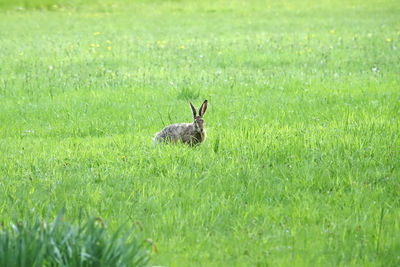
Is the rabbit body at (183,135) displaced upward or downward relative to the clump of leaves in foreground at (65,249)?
downward

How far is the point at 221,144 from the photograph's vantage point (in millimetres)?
7027

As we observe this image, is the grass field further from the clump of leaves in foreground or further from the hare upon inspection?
the clump of leaves in foreground

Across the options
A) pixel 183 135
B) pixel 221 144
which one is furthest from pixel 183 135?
pixel 221 144

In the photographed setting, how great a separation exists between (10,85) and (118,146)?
5233 mm

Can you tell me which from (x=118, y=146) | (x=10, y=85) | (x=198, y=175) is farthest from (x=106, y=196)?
(x=10, y=85)

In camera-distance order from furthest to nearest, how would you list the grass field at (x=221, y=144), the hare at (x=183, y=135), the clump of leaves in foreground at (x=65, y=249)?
the hare at (x=183, y=135)
the grass field at (x=221, y=144)
the clump of leaves in foreground at (x=65, y=249)

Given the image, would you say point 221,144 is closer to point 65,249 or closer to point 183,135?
point 183,135

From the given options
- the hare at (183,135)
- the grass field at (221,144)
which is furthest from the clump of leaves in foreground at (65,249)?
the hare at (183,135)

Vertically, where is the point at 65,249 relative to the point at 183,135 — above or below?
above

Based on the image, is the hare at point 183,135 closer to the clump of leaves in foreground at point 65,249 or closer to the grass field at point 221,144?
the grass field at point 221,144

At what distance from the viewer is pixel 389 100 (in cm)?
940

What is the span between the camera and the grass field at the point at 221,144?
4.59 m

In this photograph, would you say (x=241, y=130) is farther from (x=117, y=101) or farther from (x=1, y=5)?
(x=1, y=5)

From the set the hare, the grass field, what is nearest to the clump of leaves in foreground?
the grass field
